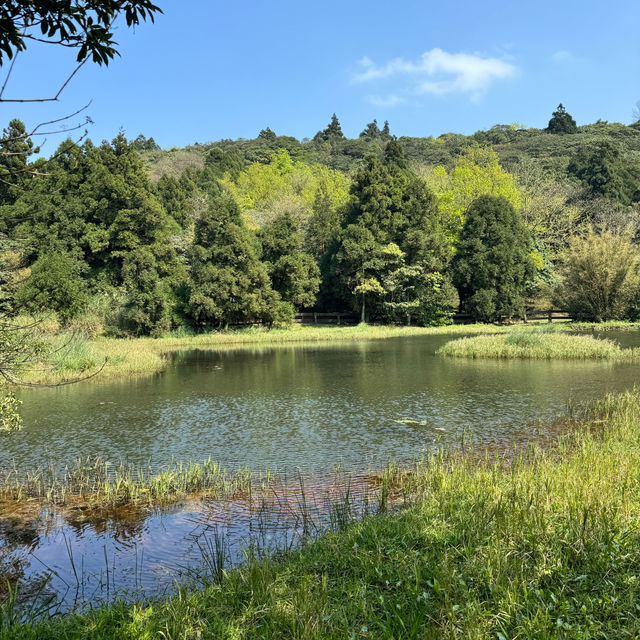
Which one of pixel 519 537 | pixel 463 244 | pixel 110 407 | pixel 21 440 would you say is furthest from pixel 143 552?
pixel 463 244

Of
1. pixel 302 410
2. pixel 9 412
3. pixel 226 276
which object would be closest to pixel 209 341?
pixel 226 276

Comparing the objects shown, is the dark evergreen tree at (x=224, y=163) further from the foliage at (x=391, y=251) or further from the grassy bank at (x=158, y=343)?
the grassy bank at (x=158, y=343)

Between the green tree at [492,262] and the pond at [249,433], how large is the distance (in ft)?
69.5

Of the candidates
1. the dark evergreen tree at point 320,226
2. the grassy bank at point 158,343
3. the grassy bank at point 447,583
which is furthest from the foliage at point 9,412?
the dark evergreen tree at point 320,226

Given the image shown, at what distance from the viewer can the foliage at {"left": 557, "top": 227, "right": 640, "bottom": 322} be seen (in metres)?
41.1

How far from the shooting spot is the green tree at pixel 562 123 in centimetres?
10150

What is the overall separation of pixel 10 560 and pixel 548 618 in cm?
599

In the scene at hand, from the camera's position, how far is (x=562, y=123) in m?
102

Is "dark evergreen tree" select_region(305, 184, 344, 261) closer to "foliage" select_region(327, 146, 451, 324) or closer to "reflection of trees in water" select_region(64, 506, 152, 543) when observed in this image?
"foliage" select_region(327, 146, 451, 324)

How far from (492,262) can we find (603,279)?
8887 millimetres

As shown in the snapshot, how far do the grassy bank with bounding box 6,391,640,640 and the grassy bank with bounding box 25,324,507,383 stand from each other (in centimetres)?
1488

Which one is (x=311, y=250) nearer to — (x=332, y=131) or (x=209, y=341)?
(x=209, y=341)

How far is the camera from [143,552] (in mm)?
6715

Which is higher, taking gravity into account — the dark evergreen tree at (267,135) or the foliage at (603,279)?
the dark evergreen tree at (267,135)
